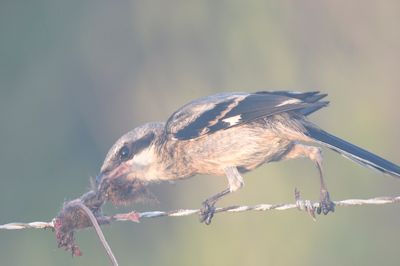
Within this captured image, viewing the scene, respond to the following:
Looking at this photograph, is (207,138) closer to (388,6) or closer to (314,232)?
(314,232)

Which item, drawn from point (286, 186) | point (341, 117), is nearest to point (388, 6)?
point (341, 117)

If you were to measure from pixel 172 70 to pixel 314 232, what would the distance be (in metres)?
3.65

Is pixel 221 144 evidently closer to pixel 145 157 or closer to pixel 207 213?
pixel 207 213

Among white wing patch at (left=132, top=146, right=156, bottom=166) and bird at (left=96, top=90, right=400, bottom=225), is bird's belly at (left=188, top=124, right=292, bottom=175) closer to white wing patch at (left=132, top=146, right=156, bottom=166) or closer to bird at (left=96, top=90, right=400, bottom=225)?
bird at (left=96, top=90, right=400, bottom=225)

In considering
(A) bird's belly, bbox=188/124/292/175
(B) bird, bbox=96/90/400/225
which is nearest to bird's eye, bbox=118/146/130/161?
(B) bird, bbox=96/90/400/225

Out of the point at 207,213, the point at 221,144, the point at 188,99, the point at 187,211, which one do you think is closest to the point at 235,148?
the point at 221,144

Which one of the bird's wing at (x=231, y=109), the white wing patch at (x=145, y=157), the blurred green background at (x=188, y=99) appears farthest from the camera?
the blurred green background at (x=188, y=99)

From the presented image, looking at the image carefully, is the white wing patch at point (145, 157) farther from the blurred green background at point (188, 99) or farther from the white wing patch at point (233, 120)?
the blurred green background at point (188, 99)

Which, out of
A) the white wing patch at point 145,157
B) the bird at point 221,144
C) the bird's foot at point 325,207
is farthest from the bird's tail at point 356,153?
the white wing patch at point 145,157

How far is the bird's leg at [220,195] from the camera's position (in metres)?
6.46

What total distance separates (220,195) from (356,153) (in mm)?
977

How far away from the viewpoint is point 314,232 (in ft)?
33.2

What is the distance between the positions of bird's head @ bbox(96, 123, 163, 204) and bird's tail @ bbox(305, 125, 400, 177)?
3.71 ft

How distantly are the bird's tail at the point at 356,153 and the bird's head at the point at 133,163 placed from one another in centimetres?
113
